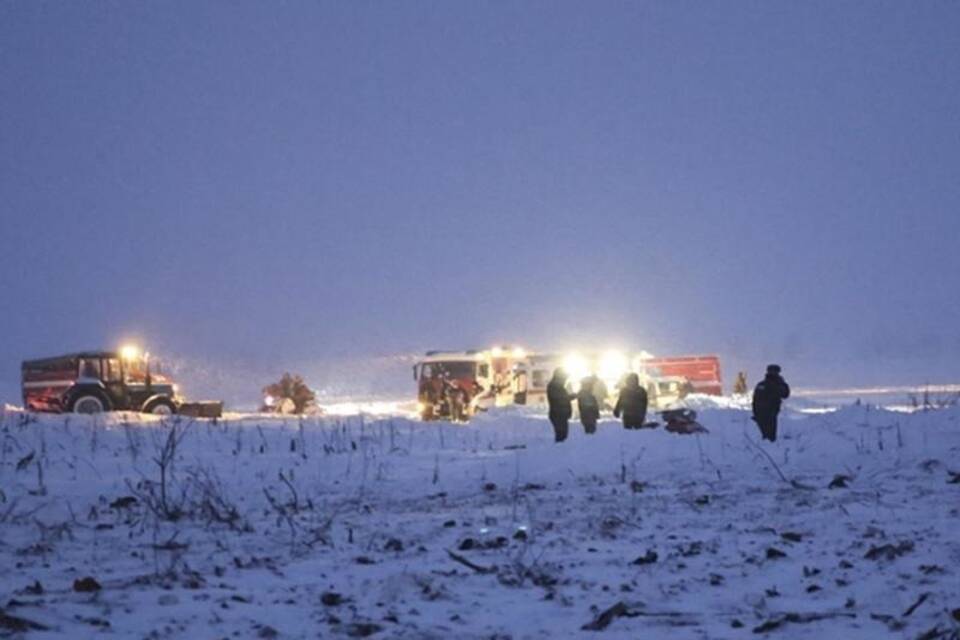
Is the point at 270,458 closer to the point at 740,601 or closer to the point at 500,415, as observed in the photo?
the point at 740,601

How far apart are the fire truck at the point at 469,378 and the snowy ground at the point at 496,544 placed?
17.2 m

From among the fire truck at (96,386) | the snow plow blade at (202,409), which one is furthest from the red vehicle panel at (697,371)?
the fire truck at (96,386)

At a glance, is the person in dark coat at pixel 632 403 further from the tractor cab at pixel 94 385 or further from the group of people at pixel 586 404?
the tractor cab at pixel 94 385

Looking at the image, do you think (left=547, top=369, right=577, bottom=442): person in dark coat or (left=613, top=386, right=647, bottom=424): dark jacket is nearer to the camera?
(left=547, top=369, right=577, bottom=442): person in dark coat

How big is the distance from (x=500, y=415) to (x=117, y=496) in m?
16.1

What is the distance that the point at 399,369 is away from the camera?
104m

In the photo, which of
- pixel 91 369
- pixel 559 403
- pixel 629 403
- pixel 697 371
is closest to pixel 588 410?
pixel 629 403

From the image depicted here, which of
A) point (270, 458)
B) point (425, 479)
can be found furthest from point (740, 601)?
point (270, 458)

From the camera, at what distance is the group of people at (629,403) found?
16078mm

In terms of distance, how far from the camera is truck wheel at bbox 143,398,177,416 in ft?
92.5

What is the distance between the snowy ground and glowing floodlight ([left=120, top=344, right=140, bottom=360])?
1519cm

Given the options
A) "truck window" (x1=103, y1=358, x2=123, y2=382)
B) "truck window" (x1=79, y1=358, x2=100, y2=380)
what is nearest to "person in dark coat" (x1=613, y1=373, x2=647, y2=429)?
"truck window" (x1=103, y1=358, x2=123, y2=382)

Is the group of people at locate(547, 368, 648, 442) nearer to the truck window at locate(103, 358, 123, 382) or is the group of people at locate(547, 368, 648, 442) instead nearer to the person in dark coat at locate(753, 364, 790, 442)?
the person in dark coat at locate(753, 364, 790, 442)

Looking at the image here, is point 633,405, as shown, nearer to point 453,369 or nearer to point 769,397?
point 769,397
